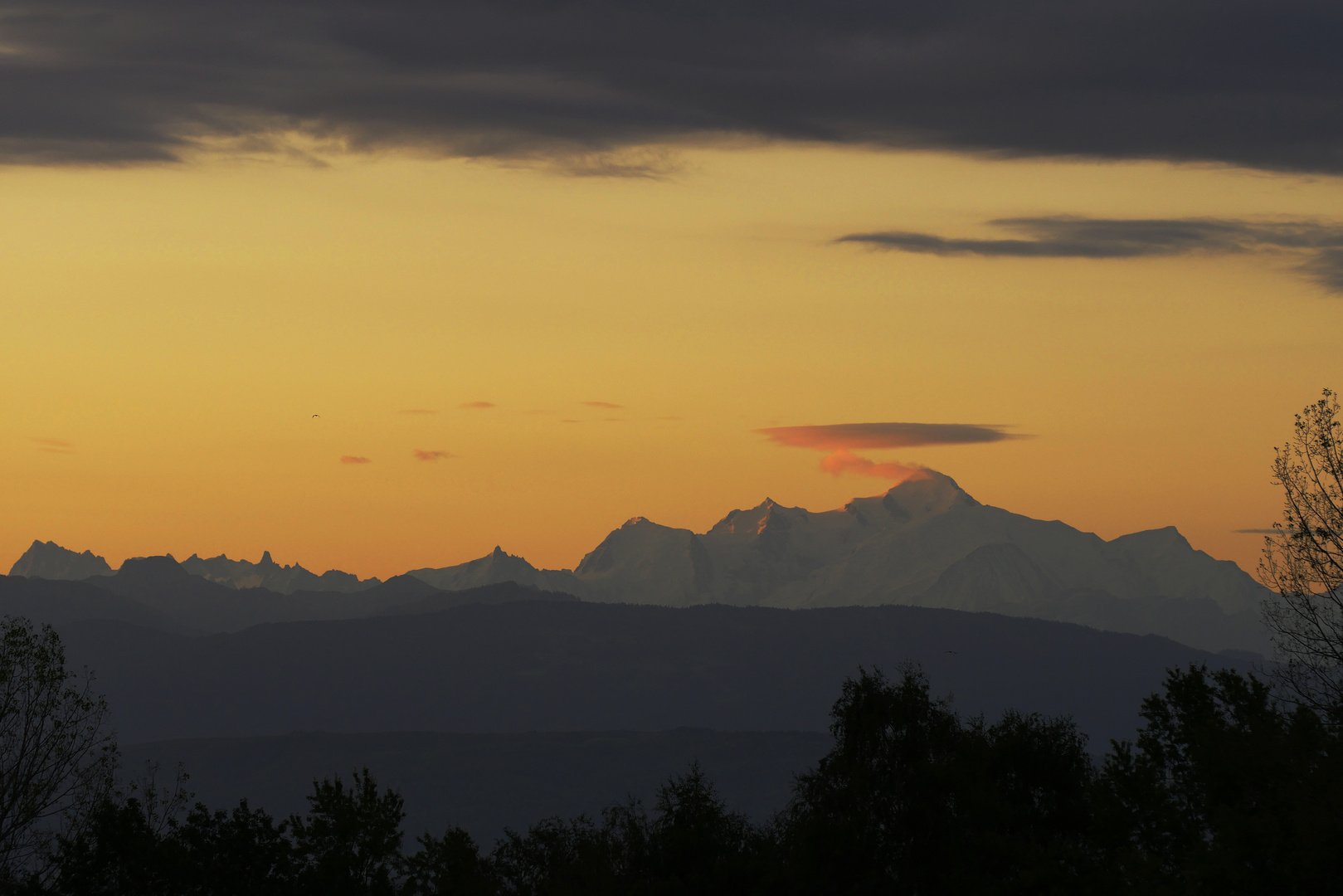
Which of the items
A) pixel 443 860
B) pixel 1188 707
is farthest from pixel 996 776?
pixel 443 860

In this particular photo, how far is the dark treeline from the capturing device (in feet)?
183

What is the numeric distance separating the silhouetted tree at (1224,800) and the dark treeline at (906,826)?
0.37ft

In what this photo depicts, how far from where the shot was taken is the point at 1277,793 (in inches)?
1955

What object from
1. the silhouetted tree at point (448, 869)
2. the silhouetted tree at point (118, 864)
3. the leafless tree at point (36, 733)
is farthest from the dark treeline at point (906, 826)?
the leafless tree at point (36, 733)

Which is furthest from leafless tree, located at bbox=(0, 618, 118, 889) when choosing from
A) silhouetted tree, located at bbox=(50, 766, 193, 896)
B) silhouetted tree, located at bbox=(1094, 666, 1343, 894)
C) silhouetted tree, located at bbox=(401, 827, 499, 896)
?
silhouetted tree, located at bbox=(1094, 666, 1343, 894)

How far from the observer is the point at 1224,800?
184ft

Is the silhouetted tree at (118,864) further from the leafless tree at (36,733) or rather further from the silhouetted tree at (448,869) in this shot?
the silhouetted tree at (448,869)

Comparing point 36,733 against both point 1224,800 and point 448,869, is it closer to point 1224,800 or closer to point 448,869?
point 448,869

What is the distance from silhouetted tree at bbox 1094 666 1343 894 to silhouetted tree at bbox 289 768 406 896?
33.1 m

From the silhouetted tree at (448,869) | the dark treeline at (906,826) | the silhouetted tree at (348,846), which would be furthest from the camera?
the silhouetted tree at (448,869)

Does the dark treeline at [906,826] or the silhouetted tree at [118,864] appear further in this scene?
the silhouetted tree at [118,864]

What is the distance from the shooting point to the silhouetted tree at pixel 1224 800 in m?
42.3

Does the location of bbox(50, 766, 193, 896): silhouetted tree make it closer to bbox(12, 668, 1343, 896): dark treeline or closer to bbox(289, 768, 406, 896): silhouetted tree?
bbox(12, 668, 1343, 896): dark treeline

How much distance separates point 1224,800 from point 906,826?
12.4 meters
